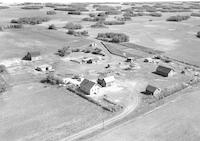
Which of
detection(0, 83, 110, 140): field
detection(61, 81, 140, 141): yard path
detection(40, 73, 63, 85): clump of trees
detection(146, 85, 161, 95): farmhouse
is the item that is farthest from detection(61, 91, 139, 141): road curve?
detection(40, 73, 63, 85): clump of trees

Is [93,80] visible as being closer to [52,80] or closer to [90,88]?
[90,88]

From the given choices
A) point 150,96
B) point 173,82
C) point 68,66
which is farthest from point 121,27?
point 150,96

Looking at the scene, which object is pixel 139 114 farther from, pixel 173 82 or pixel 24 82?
pixel 24 82

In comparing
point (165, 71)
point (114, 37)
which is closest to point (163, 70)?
point (165, 71)

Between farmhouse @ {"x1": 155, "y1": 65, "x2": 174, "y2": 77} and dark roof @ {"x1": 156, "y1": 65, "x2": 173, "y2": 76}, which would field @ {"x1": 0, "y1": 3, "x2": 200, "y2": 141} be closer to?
farmhouse @ {"x1": 155, "y1": 65, "x2": 174, "y2": 77}

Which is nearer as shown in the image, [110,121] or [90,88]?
[110,121]

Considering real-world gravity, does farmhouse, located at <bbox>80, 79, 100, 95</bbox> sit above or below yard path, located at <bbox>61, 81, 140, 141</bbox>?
above
